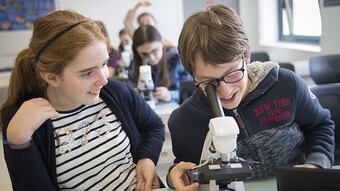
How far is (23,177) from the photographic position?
1104 mm

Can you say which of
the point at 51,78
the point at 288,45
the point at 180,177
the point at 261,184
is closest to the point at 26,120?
the point at 51,78

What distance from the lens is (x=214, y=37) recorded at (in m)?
1.01

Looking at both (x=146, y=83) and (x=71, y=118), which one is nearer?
(x=71, y=118)

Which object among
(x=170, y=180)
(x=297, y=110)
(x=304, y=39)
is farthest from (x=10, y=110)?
(x=304, y=39)

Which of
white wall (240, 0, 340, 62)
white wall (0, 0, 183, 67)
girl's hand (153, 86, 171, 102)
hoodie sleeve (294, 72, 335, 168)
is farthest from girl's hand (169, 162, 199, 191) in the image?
white wall (0, 0, 183, 67)

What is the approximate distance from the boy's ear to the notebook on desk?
31.4 inches

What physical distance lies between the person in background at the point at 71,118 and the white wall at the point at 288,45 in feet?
9.43

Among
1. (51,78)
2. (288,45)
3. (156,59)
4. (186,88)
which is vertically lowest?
(288,45)

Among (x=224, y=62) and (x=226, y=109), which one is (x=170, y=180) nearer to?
(x=226, y=109)

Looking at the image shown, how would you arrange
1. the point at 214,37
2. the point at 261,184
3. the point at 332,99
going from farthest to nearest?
the point at 332,99, the point at 261,184, the point at 214,37

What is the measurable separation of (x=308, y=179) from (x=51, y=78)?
2.90 ft

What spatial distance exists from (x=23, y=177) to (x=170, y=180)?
49cm

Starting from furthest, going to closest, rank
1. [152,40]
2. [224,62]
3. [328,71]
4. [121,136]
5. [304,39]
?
1. [304,39]
2. [152,40]
3. [328,71]
4. [121,136]
5. [224,62]

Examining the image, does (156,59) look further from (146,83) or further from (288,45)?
(288,45)
